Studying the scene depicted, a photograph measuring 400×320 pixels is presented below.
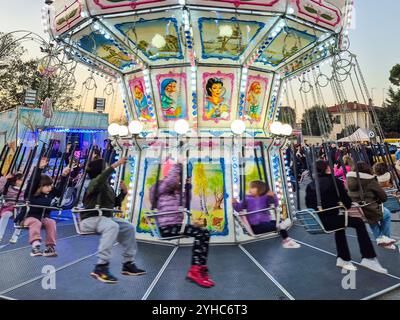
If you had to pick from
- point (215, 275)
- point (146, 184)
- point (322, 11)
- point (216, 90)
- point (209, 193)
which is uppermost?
point (322, 11)

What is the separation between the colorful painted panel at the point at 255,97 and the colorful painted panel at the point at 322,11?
188 cm

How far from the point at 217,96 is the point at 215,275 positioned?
3716 millimetres

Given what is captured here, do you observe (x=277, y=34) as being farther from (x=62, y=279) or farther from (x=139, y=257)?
(x=62, y=279)

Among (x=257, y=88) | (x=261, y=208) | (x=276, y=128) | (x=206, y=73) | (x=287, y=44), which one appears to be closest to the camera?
(x=261, y=208)

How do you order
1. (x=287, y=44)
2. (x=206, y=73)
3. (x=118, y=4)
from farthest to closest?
(x=206, y=73) → (x=287, y=44) → (x=118, y=4)

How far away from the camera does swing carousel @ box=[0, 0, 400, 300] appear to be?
4.02m

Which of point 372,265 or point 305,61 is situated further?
point 305,61

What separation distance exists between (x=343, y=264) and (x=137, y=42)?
5.00m

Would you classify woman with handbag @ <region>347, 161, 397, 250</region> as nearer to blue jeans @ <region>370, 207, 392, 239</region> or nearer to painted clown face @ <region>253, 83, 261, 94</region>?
blue jeans @ <region>370, 207, 392, 239</region>

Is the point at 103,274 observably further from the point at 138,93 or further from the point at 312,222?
the point at 138,93

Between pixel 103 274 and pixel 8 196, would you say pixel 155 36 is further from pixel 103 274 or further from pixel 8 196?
pixel 103 274

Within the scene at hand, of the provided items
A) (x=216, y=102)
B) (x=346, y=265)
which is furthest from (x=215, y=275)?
(x=216, y=102)

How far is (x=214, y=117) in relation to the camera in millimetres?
6660

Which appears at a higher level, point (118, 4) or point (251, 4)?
point (118, 4)
